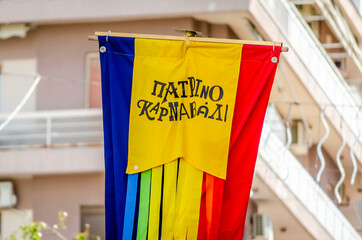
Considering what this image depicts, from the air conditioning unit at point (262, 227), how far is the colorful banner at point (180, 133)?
8616 millimetres

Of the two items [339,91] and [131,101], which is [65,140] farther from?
[131,101]

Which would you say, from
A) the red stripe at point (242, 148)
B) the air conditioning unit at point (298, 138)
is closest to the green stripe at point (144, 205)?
the red stripe at point (242, 148)

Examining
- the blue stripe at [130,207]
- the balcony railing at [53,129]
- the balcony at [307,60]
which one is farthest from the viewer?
the balcony at [307,60]

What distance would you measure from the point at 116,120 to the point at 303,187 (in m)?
9.29

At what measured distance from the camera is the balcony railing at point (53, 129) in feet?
61.4

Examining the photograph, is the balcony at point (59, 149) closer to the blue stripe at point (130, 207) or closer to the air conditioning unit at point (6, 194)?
the air conditioning unit at point (6, 194)

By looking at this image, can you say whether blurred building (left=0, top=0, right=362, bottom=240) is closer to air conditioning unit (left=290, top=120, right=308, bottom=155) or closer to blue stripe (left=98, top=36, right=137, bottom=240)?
air conditioning unit (left=290, top=120, right=308, bottom=155)

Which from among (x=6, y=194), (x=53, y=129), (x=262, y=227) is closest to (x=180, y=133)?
(x=262, y=227)

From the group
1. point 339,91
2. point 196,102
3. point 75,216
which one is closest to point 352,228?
point 339,91

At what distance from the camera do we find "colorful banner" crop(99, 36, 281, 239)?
10398 millimetres

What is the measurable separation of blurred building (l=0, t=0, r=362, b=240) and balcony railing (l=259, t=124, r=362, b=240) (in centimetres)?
2

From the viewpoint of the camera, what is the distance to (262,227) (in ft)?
62.7

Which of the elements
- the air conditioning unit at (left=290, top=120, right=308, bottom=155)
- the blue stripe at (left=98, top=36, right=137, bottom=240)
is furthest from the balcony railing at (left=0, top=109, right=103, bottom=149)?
the blue stripe at (left=98, top=36, right=137, bottom=240)

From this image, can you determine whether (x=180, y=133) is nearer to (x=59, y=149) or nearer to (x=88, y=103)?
(x=59, y=149)
